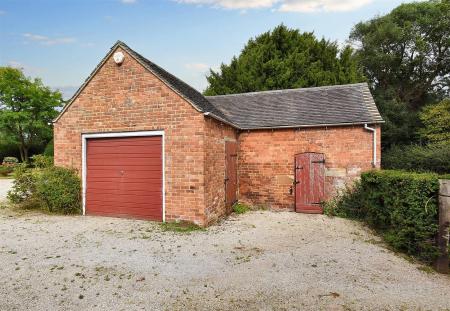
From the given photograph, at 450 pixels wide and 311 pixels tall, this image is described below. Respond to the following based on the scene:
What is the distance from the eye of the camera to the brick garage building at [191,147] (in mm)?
7805

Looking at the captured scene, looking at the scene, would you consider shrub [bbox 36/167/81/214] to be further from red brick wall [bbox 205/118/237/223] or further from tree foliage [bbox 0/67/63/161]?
tree foliage [bbox 0/67/63/161]

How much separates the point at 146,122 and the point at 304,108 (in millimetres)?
6340

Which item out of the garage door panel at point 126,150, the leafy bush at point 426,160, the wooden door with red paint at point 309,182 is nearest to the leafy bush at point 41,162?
the garage door panel at point 126,150

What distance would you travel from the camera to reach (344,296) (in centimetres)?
395

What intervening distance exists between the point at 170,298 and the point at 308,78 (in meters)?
21.9

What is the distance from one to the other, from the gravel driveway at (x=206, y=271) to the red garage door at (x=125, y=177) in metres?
0.95

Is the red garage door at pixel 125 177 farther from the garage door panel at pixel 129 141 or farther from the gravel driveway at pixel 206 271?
the gravel driveway at pixel 206 271

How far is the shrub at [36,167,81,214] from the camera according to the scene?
8703mm

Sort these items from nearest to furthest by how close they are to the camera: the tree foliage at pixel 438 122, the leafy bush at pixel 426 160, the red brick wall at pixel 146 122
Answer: the red brick wall at pixel 146 122, the leafy bush at pixel 426 160, the tree foliage at pixel 438 122

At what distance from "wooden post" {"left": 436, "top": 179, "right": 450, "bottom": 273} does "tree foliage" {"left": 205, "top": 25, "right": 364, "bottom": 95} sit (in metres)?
18.4

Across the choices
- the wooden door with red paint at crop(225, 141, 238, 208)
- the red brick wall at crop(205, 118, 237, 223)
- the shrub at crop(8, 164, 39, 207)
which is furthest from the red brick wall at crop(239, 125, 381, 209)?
the shrub at crop(8, 164, 39, 207)

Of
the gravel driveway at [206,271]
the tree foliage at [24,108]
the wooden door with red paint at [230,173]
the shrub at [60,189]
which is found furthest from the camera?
the tree foliage at [24,108]

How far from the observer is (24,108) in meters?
30.6

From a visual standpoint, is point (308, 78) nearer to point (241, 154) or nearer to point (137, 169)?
point (241, 154)
